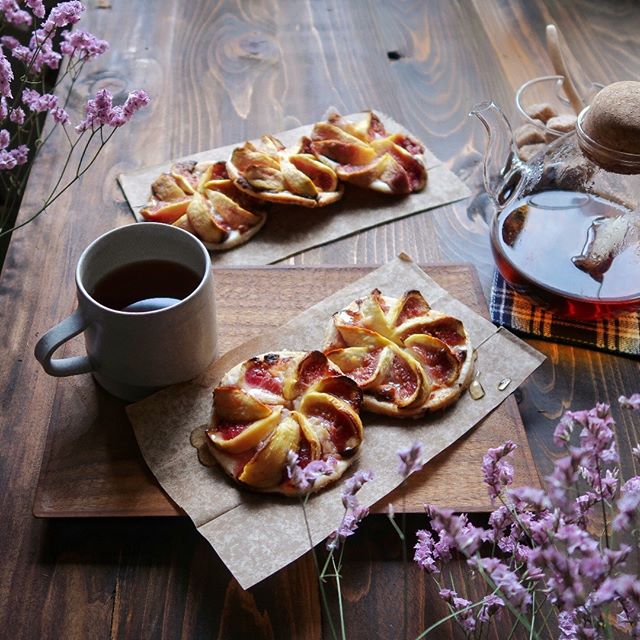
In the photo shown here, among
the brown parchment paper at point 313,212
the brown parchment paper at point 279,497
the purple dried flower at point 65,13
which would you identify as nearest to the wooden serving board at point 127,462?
the brown parchment paper at point 279,497

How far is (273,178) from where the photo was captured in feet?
3.67

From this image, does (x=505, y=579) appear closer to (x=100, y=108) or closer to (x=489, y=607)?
(x=489, y=607)

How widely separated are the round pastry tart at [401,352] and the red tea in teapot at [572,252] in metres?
0.13

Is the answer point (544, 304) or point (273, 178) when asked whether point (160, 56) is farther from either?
point (544, 304)

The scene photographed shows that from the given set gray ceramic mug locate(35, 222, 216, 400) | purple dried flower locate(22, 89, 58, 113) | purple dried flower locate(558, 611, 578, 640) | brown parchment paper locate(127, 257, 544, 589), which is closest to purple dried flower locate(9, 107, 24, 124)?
purple dried flower locate(22, 89, 58, 113)

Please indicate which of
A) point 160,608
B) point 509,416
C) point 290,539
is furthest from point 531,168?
point 160,608

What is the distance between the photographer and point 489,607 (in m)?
0.68

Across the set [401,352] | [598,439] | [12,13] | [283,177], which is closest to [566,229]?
[401,352]

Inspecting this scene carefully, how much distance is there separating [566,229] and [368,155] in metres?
0.34

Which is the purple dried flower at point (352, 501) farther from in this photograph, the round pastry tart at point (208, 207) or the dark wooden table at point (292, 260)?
the round pastry tart at point (208, 207)

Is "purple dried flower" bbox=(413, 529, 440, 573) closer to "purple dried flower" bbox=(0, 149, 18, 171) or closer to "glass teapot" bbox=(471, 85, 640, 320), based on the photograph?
"glass teapot" bbox=(471, 85, 640, 320)

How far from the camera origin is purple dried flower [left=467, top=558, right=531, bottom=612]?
0.49 metres

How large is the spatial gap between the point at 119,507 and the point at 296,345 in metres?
0.29

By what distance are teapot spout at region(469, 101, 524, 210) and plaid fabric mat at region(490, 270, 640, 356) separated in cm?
14
